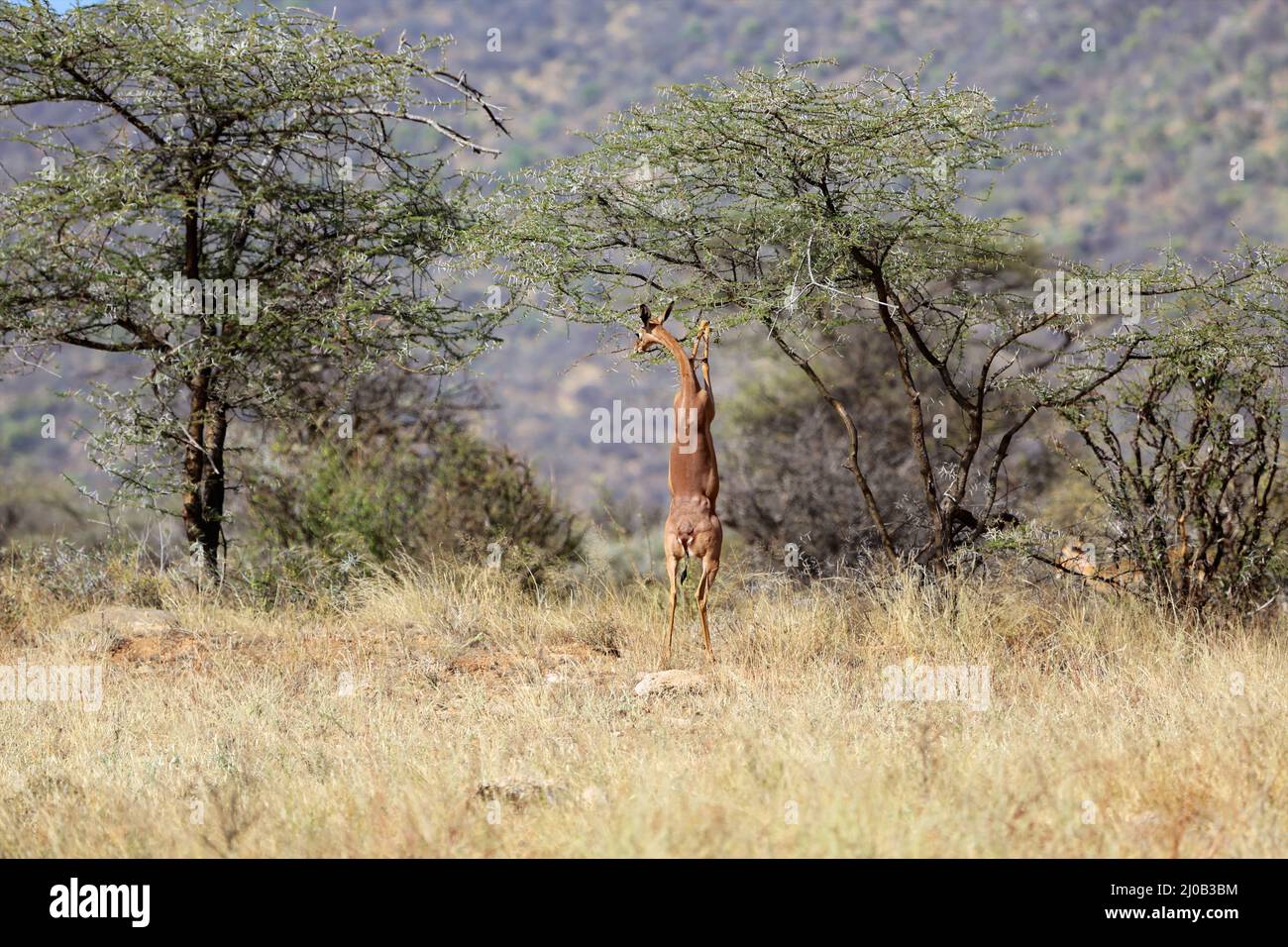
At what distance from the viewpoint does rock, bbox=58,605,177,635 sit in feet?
28.9

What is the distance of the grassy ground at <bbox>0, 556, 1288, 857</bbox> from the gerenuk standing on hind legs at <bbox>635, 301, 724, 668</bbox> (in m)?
0.70

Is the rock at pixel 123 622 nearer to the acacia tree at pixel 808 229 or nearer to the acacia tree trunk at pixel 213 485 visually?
the acacia tree trunk at pixel 213 485

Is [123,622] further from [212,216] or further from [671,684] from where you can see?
[671,684]

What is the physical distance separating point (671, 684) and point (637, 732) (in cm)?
96

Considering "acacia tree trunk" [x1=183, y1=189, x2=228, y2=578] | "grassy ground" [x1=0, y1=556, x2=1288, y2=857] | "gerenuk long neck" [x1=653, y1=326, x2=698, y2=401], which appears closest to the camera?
"grassy ground" [x1=0, y1=556, x2=1288, y2=857]

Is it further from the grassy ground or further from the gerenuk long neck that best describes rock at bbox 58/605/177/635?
the gerenuk long neck

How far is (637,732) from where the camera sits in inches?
238

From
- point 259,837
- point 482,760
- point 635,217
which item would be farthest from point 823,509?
point 259,837

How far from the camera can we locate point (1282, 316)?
8.20 meters

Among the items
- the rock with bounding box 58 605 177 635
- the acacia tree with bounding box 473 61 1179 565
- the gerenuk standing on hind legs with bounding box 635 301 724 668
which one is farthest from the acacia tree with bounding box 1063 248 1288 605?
the rock with bounding box 58 605 177 635

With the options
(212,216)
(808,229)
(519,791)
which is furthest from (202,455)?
(519,791)

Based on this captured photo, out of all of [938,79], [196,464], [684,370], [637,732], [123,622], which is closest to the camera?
[637,732]

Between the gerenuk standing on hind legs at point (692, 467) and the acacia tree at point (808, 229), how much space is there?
1103 millimetres
